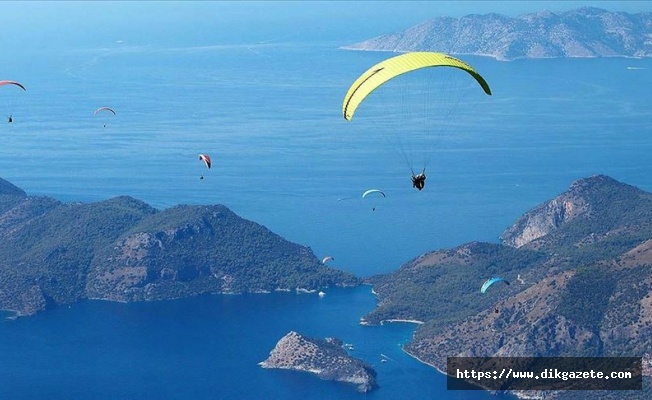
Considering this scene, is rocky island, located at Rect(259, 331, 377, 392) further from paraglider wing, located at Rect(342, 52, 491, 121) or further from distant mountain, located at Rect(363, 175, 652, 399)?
paraglider wing, located at Rect(342, 52, 491, 121)

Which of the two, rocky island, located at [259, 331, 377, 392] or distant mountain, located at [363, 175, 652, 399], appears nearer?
distant mountain, located at [363, 175, 652, 399]

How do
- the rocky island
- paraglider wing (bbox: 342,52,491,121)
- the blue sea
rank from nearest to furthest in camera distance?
paraglider wing (bbox: 342,52,491,121) < the rocky island < the blue sea

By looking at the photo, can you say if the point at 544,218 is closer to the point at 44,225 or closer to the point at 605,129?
the point at 44,225

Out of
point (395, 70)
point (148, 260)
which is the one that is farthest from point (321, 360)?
point (395, 70)

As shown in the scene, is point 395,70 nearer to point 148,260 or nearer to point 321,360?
point 321,360

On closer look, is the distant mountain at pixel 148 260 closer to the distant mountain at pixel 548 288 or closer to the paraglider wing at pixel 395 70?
the distant mountain at pixel 548 288

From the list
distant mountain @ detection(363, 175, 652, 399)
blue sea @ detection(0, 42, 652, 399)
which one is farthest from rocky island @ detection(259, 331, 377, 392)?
distant mountain @ detection(363, 175, 652, 399)
